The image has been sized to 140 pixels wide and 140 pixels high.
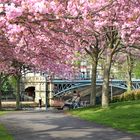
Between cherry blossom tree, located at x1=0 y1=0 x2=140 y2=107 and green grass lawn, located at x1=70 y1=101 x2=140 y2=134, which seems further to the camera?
green grass lawn, located at x1=70 y1=101 x2=140 y2=134

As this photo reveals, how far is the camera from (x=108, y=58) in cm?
3288

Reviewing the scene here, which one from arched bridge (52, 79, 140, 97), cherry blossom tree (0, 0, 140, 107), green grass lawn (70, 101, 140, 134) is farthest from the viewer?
arched bridge (52, 79, 140, 97)

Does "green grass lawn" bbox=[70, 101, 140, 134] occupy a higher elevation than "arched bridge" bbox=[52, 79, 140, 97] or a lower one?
lower

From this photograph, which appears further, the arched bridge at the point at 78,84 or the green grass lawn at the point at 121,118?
the arched bridge at the point at 78,84

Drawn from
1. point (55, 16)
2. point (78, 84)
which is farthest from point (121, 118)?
point (78, 84)

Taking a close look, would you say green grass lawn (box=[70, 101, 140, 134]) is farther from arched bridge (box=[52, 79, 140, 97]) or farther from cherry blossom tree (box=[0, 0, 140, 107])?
arched bridge (box=[52, 79, 140, 97])

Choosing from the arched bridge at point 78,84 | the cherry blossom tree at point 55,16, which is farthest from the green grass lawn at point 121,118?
the arched bridge at point 78,84

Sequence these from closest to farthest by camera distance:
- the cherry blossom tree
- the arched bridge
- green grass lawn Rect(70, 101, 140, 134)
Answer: the cherry blossom tree
green grass lawn Rect(70, 101, 140, 134)
the arched bridge

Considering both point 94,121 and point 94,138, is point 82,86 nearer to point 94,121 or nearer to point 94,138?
point 94,121

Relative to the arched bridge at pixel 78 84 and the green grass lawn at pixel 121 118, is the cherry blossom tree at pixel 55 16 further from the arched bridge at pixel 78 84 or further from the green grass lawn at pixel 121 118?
the arched bridge at pixel 78 84

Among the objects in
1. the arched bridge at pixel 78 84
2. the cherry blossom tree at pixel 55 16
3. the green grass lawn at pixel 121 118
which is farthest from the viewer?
the arched bridge at pixel 78 84

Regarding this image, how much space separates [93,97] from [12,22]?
86.2ft

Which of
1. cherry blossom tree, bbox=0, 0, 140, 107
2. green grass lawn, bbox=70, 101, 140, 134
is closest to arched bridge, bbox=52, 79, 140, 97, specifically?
green grass lawn, bbox=70, 101, 140, 134

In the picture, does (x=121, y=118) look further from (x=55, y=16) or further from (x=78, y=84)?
Answer: (x=78, y=84)
